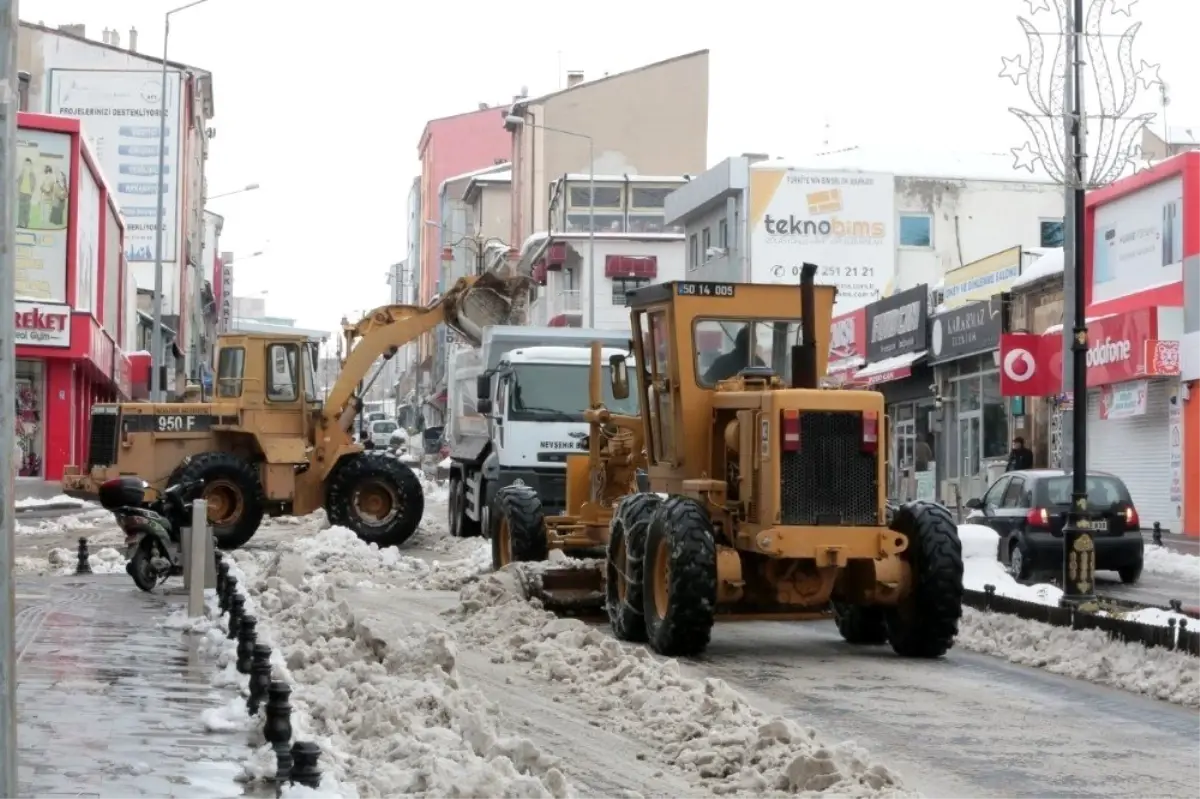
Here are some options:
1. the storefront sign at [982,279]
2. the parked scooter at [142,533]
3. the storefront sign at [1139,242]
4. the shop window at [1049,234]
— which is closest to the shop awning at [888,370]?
the storefront sign at [982,279]

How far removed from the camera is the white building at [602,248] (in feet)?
254

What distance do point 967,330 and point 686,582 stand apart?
30.1 metres

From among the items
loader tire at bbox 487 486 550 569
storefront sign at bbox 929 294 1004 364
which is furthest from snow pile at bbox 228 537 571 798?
storefront sign at bbox 929 294 1004 364

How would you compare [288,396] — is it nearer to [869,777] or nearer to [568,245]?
[869,777]

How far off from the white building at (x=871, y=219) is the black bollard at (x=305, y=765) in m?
53.5

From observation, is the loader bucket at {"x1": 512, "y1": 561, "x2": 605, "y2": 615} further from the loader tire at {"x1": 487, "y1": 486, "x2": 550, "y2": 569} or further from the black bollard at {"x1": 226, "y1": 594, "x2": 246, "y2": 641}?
the black bollard at {"x1": 226, "y1": 594, "x2": 246, "y2": 641}

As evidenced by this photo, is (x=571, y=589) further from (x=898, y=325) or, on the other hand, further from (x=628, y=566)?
(x=898, y=325)

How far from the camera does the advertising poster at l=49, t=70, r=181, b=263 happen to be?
231 ft

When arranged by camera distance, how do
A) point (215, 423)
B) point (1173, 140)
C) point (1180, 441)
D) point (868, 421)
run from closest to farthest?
1. point (868, 421)
2. point (215, 423)
3. point (1180, 441)
4. point (1173, 140)

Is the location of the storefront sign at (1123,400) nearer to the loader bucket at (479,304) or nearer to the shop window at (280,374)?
the loader bucket at (479,304)

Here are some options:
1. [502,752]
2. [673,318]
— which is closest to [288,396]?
[673,318]

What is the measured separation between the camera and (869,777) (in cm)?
818

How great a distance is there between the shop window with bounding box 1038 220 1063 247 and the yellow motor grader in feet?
155

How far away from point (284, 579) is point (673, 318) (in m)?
4.90
